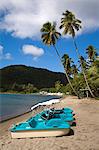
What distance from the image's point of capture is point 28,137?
53.3 feet

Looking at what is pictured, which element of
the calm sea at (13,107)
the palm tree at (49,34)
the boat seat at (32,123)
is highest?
the palm tree at (49,34)

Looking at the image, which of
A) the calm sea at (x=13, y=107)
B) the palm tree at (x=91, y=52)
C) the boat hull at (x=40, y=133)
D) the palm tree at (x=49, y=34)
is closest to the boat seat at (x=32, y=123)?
the boat hull at (x=40, y=133)

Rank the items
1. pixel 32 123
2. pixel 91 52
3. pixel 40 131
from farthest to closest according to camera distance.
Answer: pixel 91 52 → pixel 32 123 → pixel 40 131

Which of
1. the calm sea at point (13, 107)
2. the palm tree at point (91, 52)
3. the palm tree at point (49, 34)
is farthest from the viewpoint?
the palm tree at point (91, 52)

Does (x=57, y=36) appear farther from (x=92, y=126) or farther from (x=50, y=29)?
(x=92, y=126)

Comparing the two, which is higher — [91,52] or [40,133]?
[91,52]

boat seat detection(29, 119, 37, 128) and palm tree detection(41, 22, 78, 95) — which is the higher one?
palm tree detection(41, 22, 78, 95)

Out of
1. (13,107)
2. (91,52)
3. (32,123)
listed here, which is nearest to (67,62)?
(91,52)

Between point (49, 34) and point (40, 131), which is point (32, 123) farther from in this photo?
point (49, 34)

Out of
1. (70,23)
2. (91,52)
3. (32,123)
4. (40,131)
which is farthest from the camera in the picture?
(91,52)

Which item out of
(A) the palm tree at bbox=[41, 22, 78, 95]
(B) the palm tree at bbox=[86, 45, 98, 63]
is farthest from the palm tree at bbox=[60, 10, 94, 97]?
(B) the palm tree at bbox=[86, 45, 98, 63]

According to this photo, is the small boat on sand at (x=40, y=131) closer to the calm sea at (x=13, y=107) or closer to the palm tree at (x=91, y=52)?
the calm sea at (x=13, y=107)

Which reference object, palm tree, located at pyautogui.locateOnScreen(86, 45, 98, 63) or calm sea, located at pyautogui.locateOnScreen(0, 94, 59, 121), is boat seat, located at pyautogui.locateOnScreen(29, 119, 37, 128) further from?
palm tree, located at pyautogui.locateOnScreen(86, 45, 98, 63)

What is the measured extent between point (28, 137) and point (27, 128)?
0.53 m
